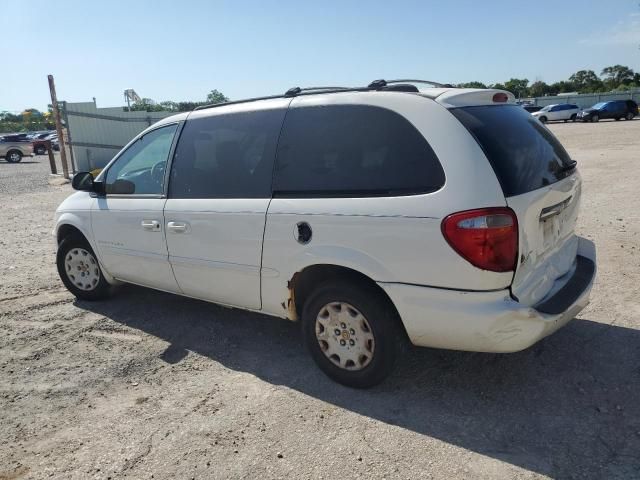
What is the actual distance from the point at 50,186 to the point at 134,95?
931 centimetres

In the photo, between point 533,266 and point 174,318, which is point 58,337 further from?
point 533,266

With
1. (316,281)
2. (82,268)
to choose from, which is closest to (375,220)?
(316,281)

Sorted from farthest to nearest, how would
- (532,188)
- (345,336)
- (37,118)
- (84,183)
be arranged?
(37,118)
(84,183)
(345,336)
(532,188)

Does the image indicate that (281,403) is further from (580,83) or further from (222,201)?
(580,83)

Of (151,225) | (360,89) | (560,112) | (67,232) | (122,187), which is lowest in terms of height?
(67,232)

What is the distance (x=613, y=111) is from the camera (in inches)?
1476

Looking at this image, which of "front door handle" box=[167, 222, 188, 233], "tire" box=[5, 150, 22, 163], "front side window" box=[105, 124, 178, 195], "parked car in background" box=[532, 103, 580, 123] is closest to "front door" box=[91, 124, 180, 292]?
"front side window" box=[105, 124, 178, 195]

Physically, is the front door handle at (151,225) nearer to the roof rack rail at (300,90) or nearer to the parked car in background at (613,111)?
the roof rack rail at (300,90)

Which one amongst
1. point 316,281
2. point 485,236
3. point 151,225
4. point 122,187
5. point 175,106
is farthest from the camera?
point 175,106

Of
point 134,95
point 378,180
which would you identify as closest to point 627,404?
point 378,180

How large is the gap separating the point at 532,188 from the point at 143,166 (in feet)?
10.7

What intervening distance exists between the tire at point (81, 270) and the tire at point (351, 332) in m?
Result: 2.61

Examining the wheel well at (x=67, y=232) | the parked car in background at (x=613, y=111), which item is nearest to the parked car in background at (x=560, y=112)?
the parked car in background at (x=613, y=111)

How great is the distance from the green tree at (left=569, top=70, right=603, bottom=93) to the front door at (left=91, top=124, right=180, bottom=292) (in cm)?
8342
